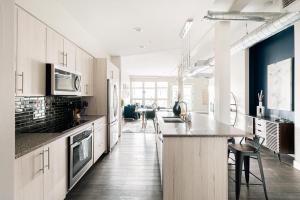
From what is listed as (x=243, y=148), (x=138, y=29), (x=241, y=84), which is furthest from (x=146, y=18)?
(x=241, y=84)

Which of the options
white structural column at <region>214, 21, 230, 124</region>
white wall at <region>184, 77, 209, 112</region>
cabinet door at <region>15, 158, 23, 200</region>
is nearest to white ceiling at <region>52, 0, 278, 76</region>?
white structural column at <region>214, 21, 230, 124</region>

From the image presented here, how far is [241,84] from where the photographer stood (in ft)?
20.3

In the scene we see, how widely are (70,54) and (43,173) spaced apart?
2.04m

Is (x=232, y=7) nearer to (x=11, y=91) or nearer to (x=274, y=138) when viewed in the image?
(x=274, y=138)

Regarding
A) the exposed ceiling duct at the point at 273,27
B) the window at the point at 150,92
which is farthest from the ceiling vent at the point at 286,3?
the window at the point at 150,92

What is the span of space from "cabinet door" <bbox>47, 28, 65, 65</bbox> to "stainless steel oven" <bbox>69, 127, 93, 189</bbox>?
3.50ft

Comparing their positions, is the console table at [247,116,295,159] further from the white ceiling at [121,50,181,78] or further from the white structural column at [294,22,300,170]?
the white ceiling at [121,50,181,78]

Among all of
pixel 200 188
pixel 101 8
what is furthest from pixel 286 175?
pixel 101 8

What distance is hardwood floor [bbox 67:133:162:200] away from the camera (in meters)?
2.84

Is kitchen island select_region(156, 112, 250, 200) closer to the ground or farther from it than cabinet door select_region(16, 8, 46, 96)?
closer to the ground

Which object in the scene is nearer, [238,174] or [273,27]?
[238,174]

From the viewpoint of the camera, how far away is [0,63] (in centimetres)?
108

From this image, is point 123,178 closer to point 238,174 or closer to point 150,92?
point 238,174

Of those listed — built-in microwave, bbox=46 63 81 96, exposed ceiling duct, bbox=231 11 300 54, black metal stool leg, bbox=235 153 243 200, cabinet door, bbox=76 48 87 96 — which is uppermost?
exposed ceiling duct, bbox=231 11 300 54
